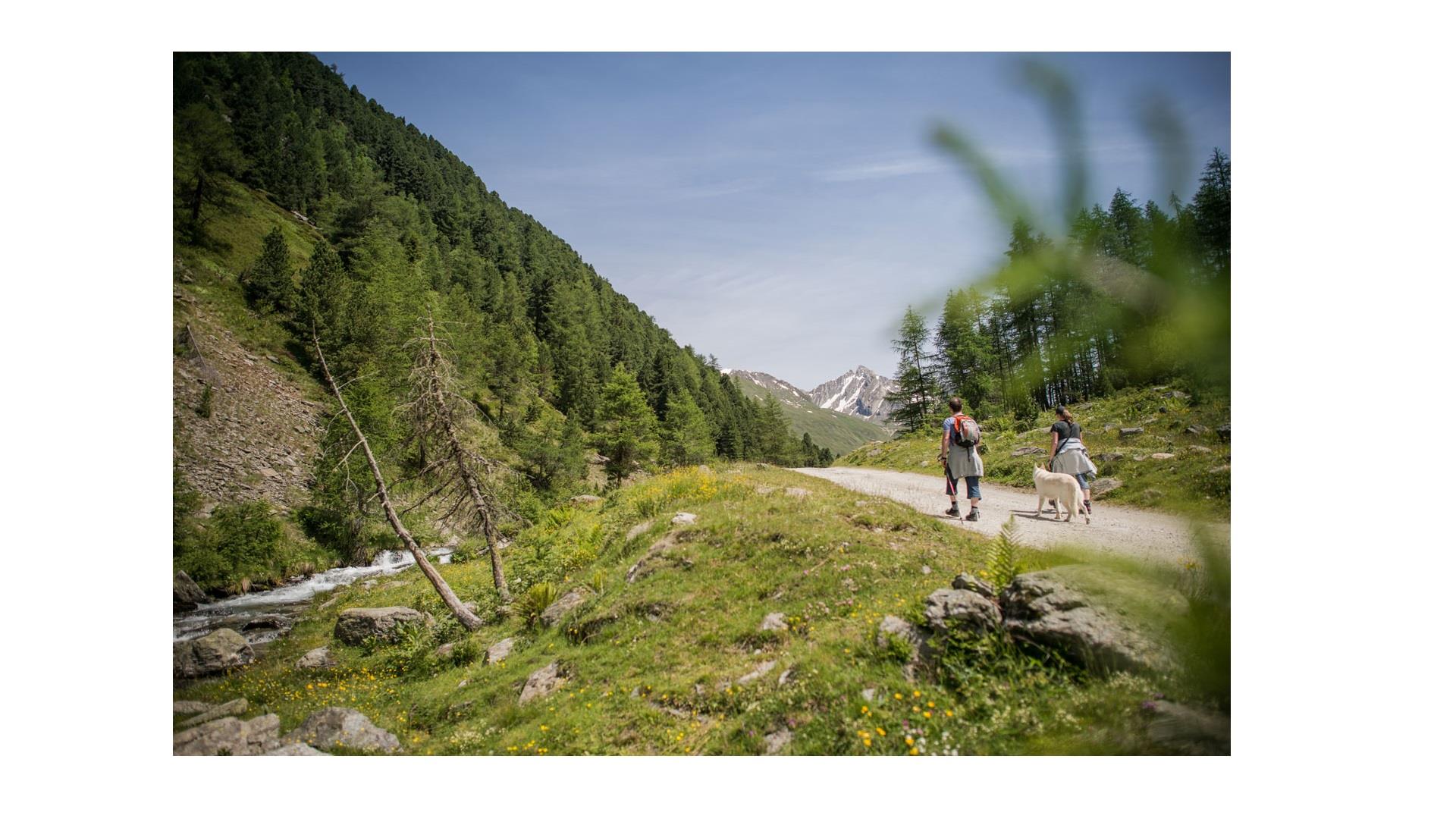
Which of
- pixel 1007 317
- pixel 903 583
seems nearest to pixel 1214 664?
pixel 1007 317

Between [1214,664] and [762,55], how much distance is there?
6328 millimetres

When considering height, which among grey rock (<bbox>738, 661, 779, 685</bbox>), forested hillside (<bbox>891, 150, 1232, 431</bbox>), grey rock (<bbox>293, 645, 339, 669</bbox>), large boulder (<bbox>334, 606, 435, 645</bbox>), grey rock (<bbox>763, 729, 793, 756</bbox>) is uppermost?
forested hillside (<bbox>891, 150, 1232, 431</bbox>)

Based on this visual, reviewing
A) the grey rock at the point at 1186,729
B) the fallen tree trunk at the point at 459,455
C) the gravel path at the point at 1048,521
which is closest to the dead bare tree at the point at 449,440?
the fallen tree trunk at the point at 459,455

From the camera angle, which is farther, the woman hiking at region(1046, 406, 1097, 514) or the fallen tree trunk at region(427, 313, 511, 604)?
the fallen tree trunk at region(427, 313, 511, 604)

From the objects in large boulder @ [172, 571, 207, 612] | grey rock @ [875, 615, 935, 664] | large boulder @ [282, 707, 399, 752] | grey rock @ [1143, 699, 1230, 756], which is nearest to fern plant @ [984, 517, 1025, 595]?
grey rock @ [875, 615, 935, 664]

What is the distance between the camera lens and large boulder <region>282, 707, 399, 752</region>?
5.84 m

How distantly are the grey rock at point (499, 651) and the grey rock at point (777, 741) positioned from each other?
5385 millimetres

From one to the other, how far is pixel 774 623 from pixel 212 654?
10.3m

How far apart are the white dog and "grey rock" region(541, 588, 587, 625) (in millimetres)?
7607

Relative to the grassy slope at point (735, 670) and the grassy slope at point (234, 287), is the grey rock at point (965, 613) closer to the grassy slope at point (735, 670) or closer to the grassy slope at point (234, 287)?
the grassy slope at point (735, 670)

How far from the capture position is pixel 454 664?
29.7ft

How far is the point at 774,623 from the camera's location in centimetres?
644

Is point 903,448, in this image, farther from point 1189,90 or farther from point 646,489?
point 1189,90

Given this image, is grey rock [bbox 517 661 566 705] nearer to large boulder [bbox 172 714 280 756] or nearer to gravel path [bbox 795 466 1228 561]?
large boulder [bbox 172 714 280 756]
